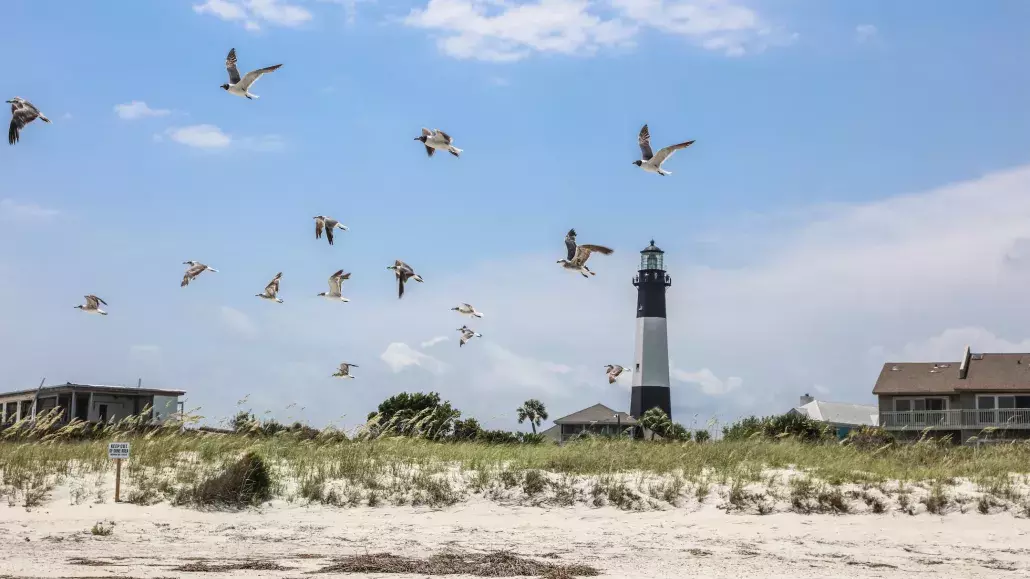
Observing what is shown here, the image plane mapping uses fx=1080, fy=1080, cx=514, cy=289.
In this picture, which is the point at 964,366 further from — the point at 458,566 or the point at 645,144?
the point at 458,566

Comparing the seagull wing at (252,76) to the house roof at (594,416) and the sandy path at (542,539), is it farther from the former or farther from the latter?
the house roof at (594,416)

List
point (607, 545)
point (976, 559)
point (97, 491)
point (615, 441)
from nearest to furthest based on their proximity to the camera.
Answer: point (976, 559) < point (607, 545) < point (97, 491) < point (615, 441)

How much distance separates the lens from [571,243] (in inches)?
945

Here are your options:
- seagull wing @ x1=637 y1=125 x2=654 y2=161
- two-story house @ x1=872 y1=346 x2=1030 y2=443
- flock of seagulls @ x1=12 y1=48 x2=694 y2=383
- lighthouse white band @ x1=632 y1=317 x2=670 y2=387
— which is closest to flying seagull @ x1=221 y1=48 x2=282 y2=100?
flock of seagulls @ x1=12 y1=48 x2=694 y2=383

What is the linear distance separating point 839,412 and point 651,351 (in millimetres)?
22121

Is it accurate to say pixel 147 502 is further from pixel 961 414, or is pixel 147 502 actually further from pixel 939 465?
pixel 961 414

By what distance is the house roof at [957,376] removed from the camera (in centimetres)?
5812

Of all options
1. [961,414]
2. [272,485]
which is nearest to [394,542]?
[272,485]

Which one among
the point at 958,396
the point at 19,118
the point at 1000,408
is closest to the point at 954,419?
the point at 958,396

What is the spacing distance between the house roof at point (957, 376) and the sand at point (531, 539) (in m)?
42.0

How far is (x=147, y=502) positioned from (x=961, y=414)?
4864 cm

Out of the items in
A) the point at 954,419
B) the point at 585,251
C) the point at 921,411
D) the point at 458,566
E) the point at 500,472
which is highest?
the point at 585,251

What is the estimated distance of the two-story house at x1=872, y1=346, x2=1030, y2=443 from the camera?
57.4m

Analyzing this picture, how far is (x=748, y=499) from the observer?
66.9 feet
